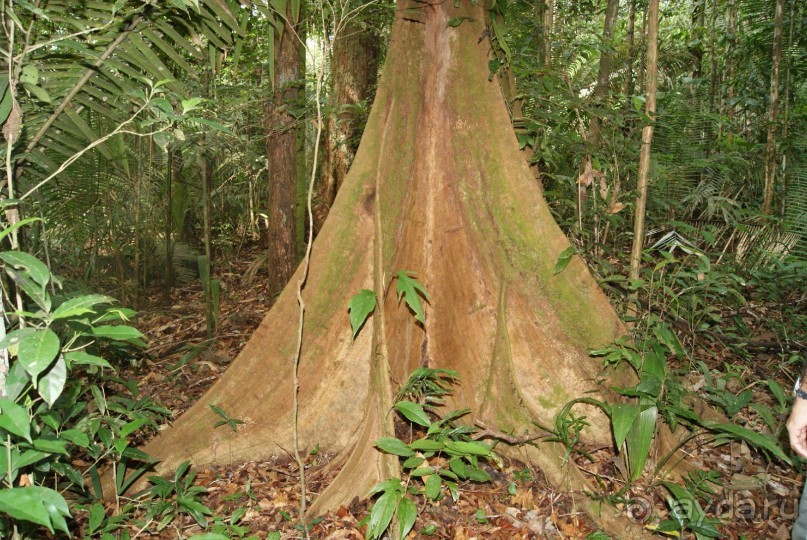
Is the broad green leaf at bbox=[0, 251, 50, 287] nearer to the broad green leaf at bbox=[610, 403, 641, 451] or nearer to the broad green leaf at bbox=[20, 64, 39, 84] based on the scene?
the broad green leaf at bbox=[20, 64, 39, 84]

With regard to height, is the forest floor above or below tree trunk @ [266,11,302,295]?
below

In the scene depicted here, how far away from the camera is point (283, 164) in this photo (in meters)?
5.18

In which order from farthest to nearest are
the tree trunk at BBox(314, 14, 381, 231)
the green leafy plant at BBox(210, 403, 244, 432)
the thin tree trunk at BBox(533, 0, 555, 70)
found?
the tree trunk at BBox(314, 14, 381, 231) → the thin tree trunk at BBox(533, 0, 555, 70) → the green leafy plant at BBox(210, 403, 244, 432)

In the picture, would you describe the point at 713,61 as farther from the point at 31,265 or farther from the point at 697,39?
the point at 31,265

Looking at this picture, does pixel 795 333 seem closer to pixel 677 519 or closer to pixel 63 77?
pixel 677 519

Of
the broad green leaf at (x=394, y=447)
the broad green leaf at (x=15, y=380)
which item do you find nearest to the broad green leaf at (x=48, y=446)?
the broad green leaf at (x=15, y=380)

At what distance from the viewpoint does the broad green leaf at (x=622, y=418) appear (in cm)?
248

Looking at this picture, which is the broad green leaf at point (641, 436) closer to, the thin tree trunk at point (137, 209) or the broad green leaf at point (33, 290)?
the broad green leaf at point (33, 290)

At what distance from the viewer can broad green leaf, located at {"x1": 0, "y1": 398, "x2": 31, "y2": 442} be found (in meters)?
1.37

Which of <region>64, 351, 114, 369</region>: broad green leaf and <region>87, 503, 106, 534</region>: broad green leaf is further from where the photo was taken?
<region>87, 503, 106, 534</region>: broad green leaf

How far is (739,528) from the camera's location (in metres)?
2.66

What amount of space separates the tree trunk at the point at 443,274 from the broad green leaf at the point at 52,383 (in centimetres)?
158

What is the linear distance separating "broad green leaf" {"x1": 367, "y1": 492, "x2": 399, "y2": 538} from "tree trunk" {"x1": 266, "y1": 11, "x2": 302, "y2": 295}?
10.4ft

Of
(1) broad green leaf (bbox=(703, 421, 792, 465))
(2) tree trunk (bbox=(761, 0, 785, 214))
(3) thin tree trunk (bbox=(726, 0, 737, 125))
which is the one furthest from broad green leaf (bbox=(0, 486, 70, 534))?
(3) thin tree trunk (bbox=(726, 0, 737, 125))
